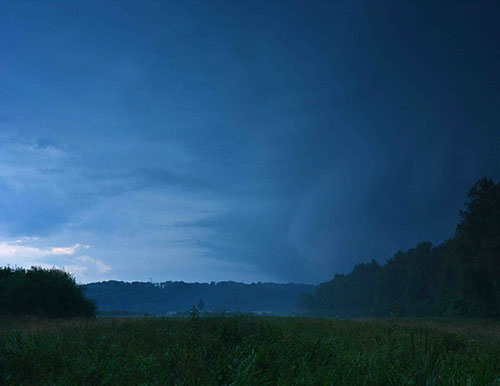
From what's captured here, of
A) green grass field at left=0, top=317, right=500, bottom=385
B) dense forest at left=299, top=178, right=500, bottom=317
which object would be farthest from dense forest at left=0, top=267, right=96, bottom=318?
dense forest at left=299, top=178, right=500, bottom=317

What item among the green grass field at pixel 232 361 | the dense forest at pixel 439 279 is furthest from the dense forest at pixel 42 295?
the dense forest at pixel 439 279

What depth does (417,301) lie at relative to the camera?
9219cm

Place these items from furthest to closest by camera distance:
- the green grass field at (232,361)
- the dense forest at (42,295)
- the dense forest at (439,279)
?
the dense forest at (439,279) < the dense forest at (42,295) < the green grass field at (232,361)

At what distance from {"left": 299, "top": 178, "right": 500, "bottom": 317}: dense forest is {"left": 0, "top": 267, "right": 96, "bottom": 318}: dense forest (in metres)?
23.4

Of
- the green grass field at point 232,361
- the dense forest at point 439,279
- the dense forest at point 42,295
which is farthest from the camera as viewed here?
the dense forest at point 439,279

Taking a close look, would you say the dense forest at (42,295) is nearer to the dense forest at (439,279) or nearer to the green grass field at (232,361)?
the green grass field at (232,361)

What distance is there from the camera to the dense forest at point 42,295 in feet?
87.2

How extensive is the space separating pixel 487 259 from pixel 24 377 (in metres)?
41.9

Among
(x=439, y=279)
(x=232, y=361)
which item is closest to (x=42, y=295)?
(x=232, y=361)

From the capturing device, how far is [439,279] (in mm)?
79125

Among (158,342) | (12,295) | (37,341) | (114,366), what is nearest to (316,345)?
(158,342)

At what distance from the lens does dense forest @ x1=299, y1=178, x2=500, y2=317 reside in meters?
39.2

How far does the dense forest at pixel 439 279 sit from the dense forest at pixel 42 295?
920 inches

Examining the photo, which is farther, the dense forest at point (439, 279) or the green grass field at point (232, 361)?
the dense forest at point (439, 279)
